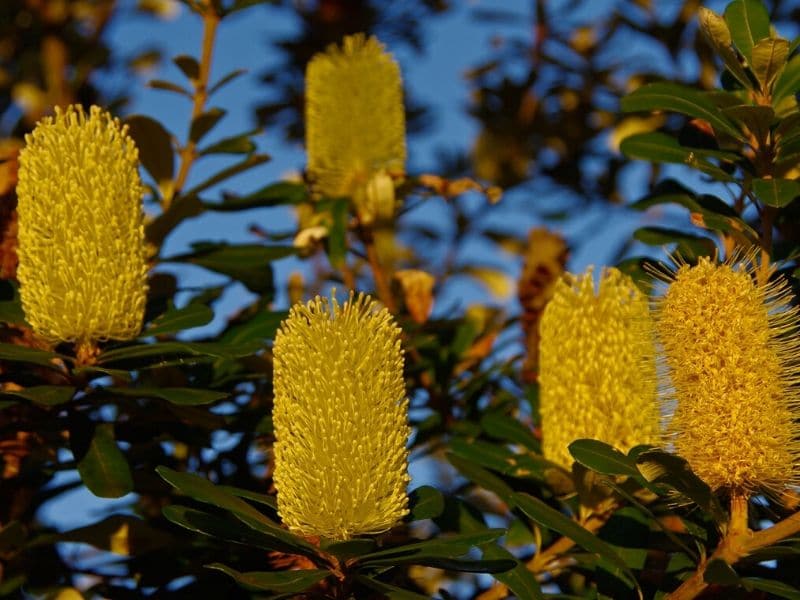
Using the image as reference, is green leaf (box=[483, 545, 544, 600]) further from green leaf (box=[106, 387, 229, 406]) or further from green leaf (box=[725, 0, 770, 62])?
green leaf (box=[725, 0, 770, 62])

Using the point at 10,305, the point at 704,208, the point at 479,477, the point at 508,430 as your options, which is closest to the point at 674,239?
the point at 704,208

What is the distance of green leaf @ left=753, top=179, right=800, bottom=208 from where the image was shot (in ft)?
5.36

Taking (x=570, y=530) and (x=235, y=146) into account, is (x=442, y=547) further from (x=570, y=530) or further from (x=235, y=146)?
(x=235, y=146)

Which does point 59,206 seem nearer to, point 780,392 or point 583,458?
point 583,458

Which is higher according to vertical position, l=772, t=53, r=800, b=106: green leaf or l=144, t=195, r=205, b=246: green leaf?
l=772, t=53, r=800, b=106: green leaf

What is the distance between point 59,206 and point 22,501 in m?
0.66

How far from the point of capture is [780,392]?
4.89ft

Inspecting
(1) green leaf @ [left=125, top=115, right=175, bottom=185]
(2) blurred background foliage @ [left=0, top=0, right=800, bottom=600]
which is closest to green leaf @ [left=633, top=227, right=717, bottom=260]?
(2) blurred background foliage @ [left=0, top=0, right=800, bottom=600]

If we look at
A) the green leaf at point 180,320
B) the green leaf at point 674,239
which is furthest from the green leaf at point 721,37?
the green leaf at point 180,320

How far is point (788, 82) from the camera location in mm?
1796

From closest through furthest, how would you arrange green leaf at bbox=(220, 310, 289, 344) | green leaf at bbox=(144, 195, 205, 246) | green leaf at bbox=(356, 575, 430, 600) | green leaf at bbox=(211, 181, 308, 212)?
green leaf at bbox=(356, 575, 430, 600) < green leaf at bbox=(220, 310, 289, 344) < green leaf at bbox=(144, 195, 205, 246) < green leaf at bbox=(211, 181, 308, 212)

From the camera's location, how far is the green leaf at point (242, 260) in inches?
86.8

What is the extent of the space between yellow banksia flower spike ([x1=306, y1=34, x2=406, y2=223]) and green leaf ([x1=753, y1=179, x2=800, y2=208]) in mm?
1015

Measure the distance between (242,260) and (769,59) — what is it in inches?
41.0
